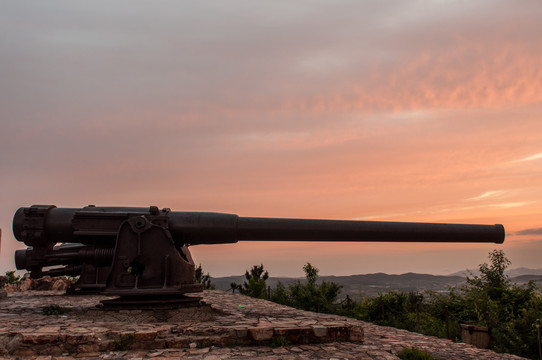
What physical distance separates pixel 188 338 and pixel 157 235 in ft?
6.86

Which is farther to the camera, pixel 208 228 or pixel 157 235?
pixel 208 228

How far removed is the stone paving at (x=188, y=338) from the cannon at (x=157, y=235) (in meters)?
0.59

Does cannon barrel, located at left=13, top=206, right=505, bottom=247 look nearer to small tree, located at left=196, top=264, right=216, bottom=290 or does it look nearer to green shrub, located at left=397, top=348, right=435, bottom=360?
green shrub, located at left=397, top=348, right=435, bottom=360

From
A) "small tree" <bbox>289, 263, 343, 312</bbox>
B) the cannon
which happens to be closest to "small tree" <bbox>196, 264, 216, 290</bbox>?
"small tree" <bbox>289, 263, 343, 312</bbox>

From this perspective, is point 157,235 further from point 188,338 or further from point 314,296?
point 314,296

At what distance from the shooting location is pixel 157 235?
8.48 m

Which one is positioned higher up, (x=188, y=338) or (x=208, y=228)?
(x=208, y=228)

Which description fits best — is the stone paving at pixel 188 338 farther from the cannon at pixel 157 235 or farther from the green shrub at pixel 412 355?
the cannon at pixel 157 235

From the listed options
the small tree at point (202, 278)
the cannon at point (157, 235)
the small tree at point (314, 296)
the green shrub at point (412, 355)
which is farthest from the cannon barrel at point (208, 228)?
the small tree at point (202, 278)

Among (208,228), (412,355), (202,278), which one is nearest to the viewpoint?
(412,355)

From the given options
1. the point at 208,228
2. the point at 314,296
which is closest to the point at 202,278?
the point at 314,296

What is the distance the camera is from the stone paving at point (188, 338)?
678 centimetres

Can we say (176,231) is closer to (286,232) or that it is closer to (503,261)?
(286,232)

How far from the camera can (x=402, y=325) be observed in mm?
15297
